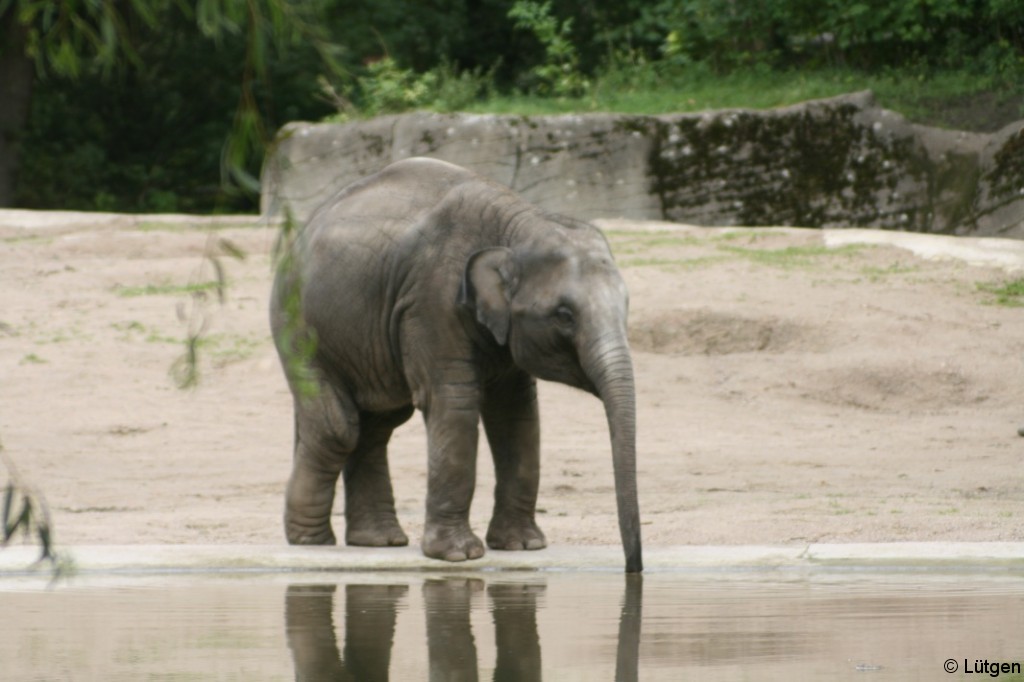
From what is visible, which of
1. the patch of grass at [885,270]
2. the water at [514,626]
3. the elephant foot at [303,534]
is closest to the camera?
the water at [514,626]

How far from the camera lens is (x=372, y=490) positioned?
916 centimetres

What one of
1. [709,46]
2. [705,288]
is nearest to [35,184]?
[709,46]

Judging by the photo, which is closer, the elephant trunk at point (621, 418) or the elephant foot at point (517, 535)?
the elephant trunk at point (621, 418)

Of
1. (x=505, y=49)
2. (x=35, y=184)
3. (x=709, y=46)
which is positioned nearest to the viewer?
(x=709, y=46)

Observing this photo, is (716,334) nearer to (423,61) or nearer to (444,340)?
(444,340)

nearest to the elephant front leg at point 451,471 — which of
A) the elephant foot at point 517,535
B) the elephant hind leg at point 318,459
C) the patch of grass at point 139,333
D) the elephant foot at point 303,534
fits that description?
the elephant foot at point 517,535

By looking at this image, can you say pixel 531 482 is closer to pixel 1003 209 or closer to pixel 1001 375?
pixel 1001 375

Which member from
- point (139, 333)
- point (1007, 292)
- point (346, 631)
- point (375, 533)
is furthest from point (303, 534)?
point (1007, 292)

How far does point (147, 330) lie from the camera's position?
16766mm

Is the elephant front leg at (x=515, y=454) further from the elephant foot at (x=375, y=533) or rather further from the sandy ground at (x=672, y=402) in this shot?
the sandy ground at (x=672, y=402)

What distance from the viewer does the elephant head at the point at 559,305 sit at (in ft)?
26.0

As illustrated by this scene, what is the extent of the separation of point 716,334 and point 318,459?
752cm

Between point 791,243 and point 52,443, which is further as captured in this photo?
point 791,243

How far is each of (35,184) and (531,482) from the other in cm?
2212
